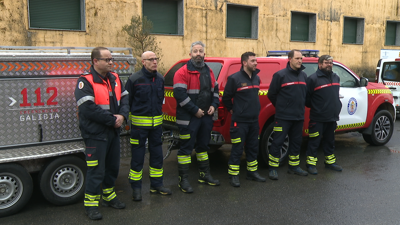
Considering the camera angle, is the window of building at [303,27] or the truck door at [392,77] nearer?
the truck door at [392,77]

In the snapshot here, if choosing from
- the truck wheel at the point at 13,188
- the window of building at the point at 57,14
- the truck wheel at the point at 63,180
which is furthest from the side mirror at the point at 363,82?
the window of building at the point at 57,14

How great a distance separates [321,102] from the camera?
6340 millimetres

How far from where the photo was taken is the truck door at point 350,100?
7.49m

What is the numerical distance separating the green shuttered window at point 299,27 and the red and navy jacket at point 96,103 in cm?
1786

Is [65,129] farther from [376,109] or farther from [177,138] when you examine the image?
[376,109]

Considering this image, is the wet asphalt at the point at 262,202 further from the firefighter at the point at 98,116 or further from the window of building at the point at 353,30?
the window of building at the point at 353,30

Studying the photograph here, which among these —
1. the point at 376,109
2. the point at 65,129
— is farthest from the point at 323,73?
the point at 65,129

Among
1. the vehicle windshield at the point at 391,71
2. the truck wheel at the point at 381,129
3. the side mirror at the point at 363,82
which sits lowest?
the truck wheel at the point at 381,129

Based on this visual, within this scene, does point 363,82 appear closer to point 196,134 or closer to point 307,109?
point 307,109

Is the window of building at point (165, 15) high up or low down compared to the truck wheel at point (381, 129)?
up

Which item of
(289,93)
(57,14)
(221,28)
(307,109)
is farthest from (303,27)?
(289,93)

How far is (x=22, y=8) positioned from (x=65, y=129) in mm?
10090

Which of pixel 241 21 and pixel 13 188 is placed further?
pixel 241 21

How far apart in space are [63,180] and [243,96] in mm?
2642
